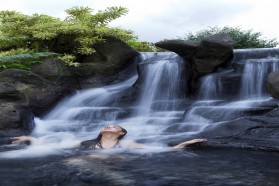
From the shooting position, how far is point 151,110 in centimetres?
955

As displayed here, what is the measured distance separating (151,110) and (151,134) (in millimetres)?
2255

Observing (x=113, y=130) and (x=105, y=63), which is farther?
(x=105, y=63)

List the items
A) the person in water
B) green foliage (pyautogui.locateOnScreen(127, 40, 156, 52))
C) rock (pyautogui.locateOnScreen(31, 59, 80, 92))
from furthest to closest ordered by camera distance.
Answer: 1. green foliage (pyautogui.locateOnScreen(127, 40, 156, 52))
2. rock (pyautogui.locateOnScreen(31, 59, 80, 92))
3. the person in water

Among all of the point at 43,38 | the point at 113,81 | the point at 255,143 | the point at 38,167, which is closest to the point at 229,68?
the point at 113,81

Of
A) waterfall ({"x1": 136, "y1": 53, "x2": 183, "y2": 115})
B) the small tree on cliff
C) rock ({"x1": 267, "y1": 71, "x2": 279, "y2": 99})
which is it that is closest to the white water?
Answer: waterfall ({"x1": 136, "y1": 53, "x2": 183, "y2": 115})

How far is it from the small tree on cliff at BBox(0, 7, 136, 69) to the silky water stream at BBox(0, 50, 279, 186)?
5.17ft

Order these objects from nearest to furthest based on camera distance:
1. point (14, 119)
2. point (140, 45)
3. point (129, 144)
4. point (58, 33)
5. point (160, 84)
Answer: point (129, 144)
point (14, 119)
point (160, 84)
point (58, 33)
point (140, 45)

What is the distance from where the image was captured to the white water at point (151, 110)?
7.18 metres

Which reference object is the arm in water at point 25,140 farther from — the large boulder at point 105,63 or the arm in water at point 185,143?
the large boulder at point 105,63

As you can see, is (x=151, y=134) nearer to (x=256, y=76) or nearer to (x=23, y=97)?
(x=23, y=97)

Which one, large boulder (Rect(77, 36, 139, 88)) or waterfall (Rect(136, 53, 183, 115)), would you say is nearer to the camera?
waterfall (Rect(136, 53, 183, 115))

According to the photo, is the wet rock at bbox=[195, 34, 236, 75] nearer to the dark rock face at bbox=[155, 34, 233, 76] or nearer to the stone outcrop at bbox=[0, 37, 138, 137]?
the dark rock face at bbox=[155, 34, 233, 76]

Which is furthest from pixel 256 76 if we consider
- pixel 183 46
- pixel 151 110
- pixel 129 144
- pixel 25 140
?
pixel 25 140

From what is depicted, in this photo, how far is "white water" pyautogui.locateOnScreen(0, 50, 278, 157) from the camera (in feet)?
23.5
